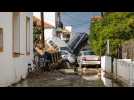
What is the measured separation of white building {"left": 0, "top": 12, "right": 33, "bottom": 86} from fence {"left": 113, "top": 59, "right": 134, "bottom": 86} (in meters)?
3.60

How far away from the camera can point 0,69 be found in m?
14.5

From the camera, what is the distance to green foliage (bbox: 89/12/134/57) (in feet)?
82.6

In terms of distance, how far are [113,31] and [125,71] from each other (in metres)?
9.54

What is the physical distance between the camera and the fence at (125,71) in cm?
1547

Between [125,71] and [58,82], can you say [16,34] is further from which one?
[125,71]

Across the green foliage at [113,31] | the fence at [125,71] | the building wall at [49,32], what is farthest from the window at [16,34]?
the building wall at [49,32]

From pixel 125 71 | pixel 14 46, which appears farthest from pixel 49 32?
pixel 125 71

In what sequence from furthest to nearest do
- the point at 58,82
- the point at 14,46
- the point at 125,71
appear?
the point at 58,82 → the point at 14,46 → the point at 125,71

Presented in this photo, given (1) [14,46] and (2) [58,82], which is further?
(2) [58,82]

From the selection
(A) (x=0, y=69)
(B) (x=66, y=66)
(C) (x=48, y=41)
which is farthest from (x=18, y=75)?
(C) (x=48, y=41)

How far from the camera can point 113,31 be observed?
86.0 feet

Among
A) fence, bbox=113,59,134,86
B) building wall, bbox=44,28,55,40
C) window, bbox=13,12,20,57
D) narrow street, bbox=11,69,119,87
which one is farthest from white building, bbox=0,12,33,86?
building wall, bbox=44,28,55,40

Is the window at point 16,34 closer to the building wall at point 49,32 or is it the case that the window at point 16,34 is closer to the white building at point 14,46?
the white building at point 14,46
